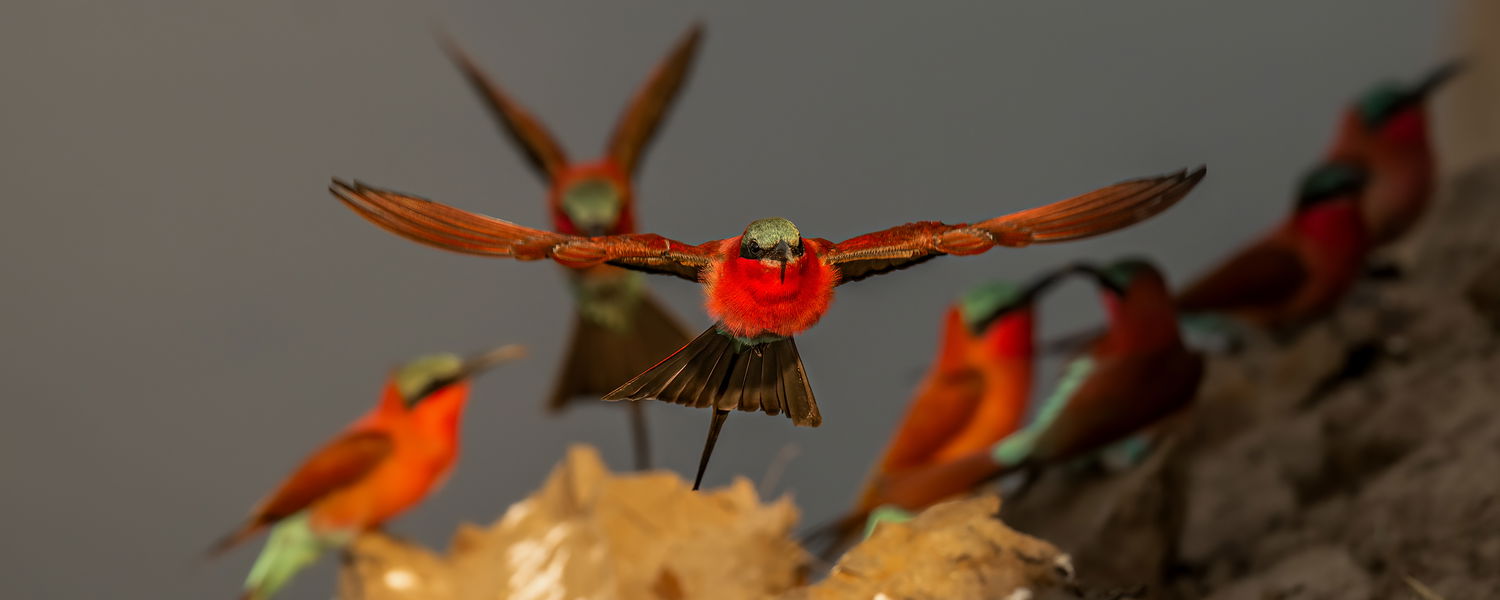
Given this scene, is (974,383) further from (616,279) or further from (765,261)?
(765,261)

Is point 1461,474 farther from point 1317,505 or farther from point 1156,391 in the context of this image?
point 1156,391

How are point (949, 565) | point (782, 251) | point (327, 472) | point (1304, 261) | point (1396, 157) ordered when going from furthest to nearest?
point (1396, 157) → point (1304, 261) → point (327, 472) → point (949, 565) → point (782, 251)

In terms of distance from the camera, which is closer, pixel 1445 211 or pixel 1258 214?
pixel 1445 211

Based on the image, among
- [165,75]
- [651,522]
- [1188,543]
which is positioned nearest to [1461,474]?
[1188,543]

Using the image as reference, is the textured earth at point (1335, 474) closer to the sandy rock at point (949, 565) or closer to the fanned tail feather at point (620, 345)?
the sandy rock at point (949, 565)

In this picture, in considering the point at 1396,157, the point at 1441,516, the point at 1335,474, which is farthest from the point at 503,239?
the point at 1396,157
